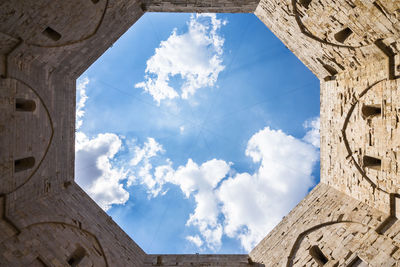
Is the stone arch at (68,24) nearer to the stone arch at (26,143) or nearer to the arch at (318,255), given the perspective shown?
the stone arch at (26,143)

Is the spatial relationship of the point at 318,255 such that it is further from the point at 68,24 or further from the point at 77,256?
the point at 68,24

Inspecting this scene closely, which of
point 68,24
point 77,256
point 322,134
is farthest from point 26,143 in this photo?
point 322,134

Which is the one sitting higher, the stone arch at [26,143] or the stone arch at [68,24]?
the stone arch at [68,24]

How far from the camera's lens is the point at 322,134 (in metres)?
9.05

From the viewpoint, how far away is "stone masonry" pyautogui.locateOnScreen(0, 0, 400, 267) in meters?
5.70

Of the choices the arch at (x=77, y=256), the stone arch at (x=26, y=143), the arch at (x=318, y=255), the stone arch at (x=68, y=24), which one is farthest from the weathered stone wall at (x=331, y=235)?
the stone arch at (x=68, y=24)

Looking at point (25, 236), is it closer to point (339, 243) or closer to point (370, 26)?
point (339, 243)

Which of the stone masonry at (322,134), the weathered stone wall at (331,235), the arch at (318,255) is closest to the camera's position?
the stone masonry at (322,134)

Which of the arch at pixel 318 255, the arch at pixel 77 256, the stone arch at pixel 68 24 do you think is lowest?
the arch at pixel 318 255

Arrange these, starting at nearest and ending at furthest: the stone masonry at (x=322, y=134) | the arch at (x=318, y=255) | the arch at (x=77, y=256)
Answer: the stone masonry at (x=322, y=134)
the arch at (x=77, y=256)
the arch at (x=318, y=255)

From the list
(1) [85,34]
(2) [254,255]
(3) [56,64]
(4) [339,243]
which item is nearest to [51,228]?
(3) [56,64]

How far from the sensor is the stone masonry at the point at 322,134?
224 inches

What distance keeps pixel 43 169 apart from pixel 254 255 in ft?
28.0

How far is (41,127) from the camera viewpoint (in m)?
7.07
